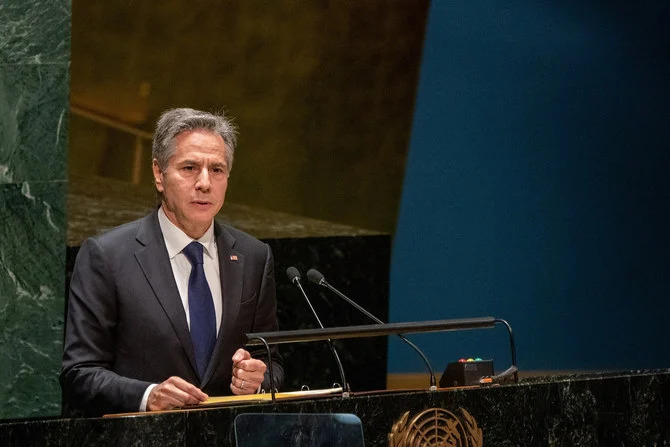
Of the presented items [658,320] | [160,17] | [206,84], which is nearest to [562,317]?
[658,320]

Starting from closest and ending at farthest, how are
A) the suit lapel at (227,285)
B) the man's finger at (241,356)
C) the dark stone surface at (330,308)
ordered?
the man's finger at (241,356)
the suit lapel at (227,285)
the dark stone surface at (330,308)

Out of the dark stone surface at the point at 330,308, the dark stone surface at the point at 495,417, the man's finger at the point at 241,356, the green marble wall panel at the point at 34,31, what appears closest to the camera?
the dark stone surface at the point at 495,417

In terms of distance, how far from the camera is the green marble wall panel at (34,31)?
4.92m

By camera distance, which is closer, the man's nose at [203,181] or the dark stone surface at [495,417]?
the dark stone surface at [495,417]

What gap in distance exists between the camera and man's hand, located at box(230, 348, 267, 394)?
2764mm

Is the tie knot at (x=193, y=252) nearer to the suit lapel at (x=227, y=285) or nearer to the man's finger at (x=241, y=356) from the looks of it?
the suit lapel at (x=227, y=285)

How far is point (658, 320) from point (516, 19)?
67.3 inches

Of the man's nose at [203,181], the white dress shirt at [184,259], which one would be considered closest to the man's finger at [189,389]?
the white dress shirt at [184,259]

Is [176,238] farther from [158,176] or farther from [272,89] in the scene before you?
[272,89]

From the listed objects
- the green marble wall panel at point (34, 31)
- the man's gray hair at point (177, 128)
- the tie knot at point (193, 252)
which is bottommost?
the tie knot at point (193, 252)

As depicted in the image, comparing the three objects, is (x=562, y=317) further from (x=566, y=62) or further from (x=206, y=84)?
(x=206, y=84)

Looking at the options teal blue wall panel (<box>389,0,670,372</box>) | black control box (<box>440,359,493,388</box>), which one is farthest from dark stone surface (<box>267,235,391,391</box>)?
black control box (<box>440,359,493,388</box>)

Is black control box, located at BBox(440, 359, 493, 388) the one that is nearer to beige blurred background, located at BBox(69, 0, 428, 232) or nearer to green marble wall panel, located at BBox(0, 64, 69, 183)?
beige blurred background, located at BBox(69, 0, 428, 232)

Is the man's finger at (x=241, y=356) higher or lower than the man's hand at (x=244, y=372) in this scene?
higher
